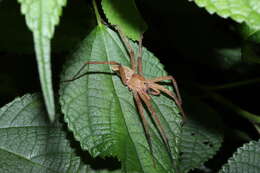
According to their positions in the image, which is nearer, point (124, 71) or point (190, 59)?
point (124, 71)

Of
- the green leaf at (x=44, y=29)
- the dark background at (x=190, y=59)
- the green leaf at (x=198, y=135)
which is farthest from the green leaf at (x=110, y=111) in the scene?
the green leaf at (x=44, y=29)

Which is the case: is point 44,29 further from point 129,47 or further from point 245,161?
point 245,161

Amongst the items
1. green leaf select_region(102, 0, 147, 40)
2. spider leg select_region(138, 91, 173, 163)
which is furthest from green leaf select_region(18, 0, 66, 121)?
spider leg select_region(138, 91, 173, 163)

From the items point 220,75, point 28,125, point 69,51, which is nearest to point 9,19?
point 69,51

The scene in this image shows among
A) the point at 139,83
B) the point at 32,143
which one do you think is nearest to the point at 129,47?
the point at 139,83

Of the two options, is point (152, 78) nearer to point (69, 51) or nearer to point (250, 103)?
point (69, 51)

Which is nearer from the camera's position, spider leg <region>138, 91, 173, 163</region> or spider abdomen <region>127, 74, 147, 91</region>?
spider leg <region>138, 91, 173, 163</region>

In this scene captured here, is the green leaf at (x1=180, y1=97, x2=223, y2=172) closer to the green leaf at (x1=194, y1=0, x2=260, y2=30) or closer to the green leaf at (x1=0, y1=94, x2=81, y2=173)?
the green leaf at (x1=0, y1=94, x2=81, y2=173)
